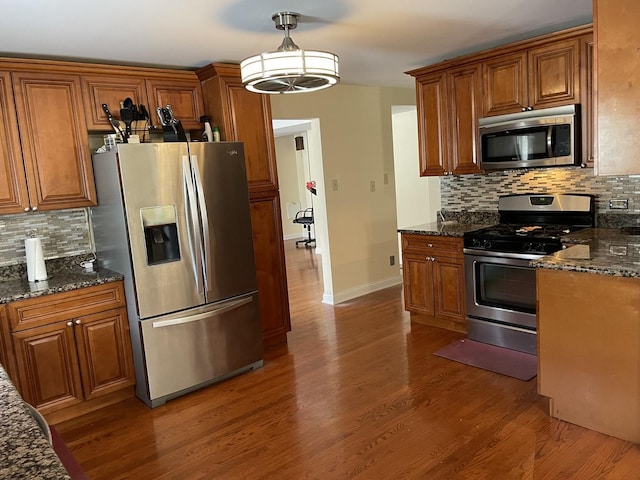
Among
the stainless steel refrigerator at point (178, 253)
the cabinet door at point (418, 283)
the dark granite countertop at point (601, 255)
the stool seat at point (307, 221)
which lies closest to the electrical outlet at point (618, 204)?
the dark granite countertop at point (601, 255)

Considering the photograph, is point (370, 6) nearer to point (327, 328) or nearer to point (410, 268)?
point (410, 268)

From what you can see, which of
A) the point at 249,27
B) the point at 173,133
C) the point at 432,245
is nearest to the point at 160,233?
the point at 173,133

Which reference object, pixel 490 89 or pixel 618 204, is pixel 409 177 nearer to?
pixel 490 89

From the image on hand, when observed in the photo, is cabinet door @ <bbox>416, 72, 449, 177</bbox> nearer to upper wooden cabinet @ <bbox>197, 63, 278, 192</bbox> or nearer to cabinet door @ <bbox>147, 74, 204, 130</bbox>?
upper wooden cabinet @ <bbox>197, 63, 278, 192</bbox>

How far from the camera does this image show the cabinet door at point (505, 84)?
362 cm

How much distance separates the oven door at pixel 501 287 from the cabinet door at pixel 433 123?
34.6 inches

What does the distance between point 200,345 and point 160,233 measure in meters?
0.80

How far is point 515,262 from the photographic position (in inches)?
138

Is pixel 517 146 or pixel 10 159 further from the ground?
pixel 10 159

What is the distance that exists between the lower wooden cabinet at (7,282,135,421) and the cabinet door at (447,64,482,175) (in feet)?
9.03

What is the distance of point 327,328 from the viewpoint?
→ 4.48 meters

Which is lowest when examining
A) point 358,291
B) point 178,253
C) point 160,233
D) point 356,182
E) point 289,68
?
point 358,291

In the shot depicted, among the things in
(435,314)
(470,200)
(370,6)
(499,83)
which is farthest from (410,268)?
(370,6)

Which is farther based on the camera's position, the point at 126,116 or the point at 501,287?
the point at 501,287
